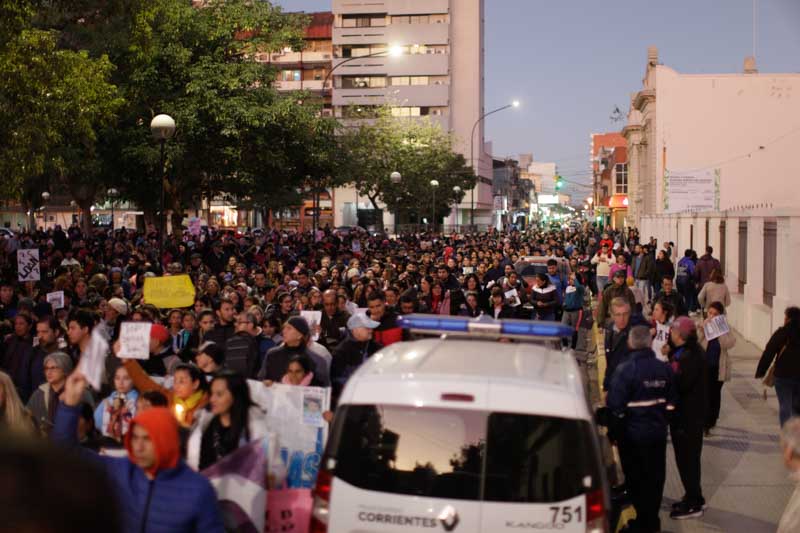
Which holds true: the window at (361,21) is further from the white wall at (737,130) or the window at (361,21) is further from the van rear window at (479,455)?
the van rear window at (479,455)

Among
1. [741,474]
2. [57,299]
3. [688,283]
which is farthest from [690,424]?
[688,283]

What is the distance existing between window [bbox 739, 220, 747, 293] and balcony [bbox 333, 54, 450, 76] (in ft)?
243

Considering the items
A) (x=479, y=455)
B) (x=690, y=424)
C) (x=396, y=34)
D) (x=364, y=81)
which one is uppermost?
(x=396, y=34)

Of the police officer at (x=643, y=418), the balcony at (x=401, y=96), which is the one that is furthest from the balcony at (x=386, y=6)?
the police officer at (x=643, y=418)

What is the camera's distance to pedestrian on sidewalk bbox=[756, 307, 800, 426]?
10.7 meters

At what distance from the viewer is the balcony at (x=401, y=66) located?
9919 centimetres

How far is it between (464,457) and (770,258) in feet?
61.0

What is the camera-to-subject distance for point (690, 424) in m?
9.26

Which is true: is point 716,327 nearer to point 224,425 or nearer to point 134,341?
point 134,341

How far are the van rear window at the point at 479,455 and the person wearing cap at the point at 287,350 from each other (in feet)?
11.0

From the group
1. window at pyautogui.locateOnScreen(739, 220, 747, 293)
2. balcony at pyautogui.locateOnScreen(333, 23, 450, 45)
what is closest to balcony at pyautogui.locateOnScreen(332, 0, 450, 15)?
balcony at pyautogui.locateOnScreen(333, 23, 450, 45)

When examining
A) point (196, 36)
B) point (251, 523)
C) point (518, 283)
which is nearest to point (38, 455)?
point (251, 523)

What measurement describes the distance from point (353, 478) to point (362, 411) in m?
0.35

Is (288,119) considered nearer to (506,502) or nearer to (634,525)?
(634,525)
